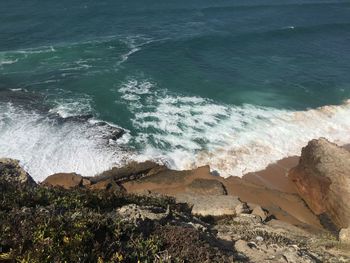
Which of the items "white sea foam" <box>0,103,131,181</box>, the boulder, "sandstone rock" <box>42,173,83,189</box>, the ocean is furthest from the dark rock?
the boulder

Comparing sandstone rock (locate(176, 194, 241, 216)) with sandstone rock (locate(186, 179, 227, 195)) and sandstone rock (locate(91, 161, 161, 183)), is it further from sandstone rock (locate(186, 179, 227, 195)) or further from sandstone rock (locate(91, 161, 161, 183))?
sandstone rock (locate(91, 161, 161, 183))

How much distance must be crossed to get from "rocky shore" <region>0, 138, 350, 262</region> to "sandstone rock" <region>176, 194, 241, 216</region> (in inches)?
2.0

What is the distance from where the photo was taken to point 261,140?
3044 cm

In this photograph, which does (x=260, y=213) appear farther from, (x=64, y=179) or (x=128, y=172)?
(x=64, y=179)

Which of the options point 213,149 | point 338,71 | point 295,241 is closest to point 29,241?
point 295,241

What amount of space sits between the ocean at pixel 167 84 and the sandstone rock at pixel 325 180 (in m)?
3.76

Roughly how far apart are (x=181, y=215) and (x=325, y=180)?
1164 centimetres

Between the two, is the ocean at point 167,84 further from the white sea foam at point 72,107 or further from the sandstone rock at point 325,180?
the sandstone rock at point 325,180

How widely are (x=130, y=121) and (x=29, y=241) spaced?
80.7ft

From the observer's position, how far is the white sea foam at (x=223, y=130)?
28.2 meters

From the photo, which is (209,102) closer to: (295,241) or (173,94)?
(173,94)

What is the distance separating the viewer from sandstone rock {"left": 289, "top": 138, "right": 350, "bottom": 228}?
21391mm

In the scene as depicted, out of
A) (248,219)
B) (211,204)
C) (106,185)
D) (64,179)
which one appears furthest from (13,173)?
(248,219)

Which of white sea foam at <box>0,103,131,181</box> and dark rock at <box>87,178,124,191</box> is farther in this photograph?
white sea foam at <box>0,103,131,181</box>
